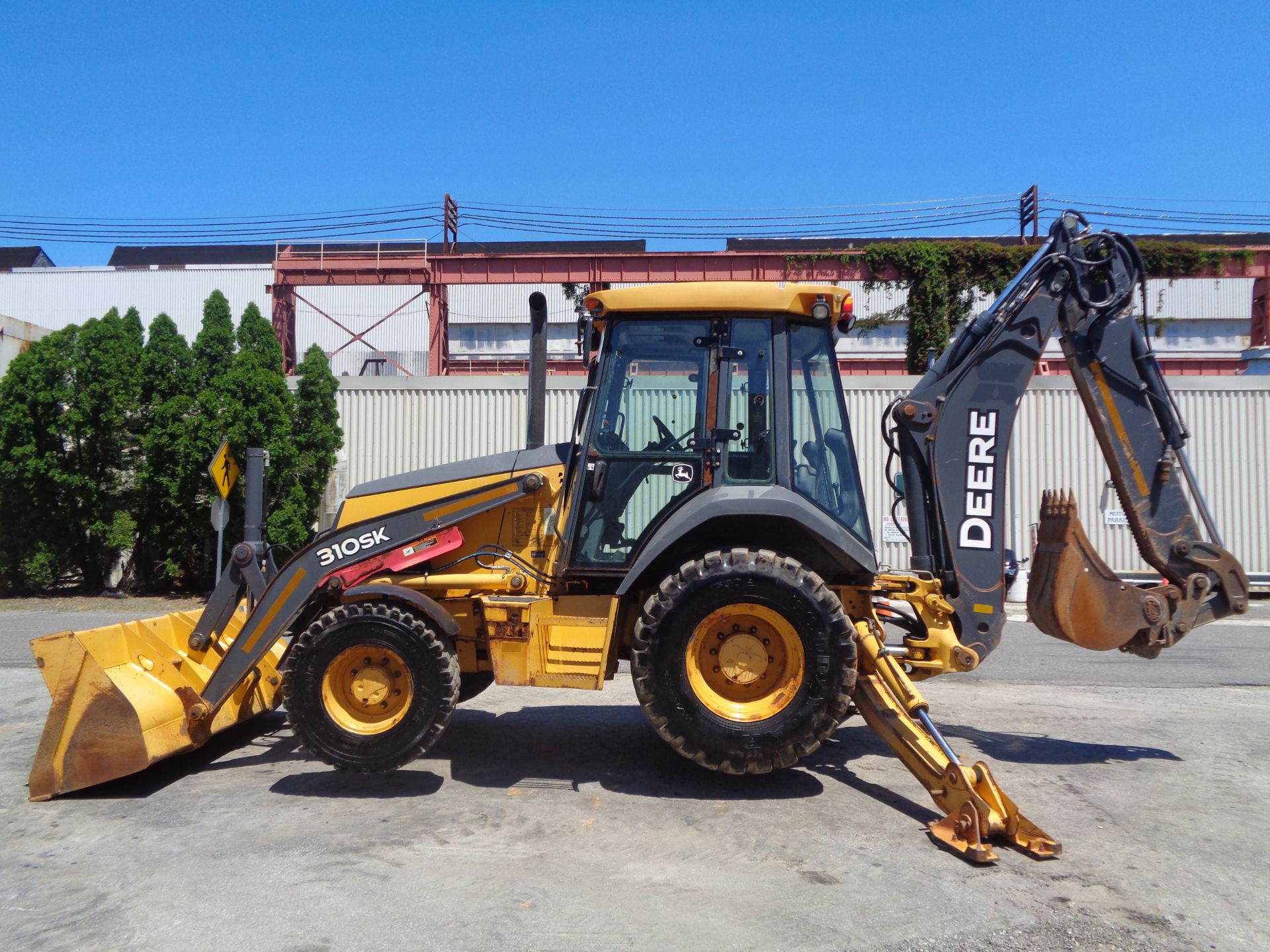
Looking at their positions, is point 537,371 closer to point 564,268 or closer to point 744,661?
point 744,661

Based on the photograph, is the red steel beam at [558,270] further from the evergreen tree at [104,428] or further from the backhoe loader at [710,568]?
the backhoe loader at [710,568]

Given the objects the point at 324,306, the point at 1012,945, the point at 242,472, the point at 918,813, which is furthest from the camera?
the point at 324,306

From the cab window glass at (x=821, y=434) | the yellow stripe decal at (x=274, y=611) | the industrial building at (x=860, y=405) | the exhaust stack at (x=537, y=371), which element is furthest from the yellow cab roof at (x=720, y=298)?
the industrial building at (x=860, y=405)

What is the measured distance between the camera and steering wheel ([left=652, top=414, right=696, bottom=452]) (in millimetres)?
5285

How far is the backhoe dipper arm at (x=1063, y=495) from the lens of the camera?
569 centimetres

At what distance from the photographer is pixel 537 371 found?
5.85m

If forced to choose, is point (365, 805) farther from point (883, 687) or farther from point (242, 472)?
point (242, 472)

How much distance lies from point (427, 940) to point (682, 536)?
2.42 meters

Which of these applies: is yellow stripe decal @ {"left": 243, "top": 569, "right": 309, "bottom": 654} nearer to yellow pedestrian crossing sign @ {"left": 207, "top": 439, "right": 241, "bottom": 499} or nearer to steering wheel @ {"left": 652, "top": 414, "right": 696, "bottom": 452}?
steering wheel @ {"left": 652, "top": 414, "right": 696, "bottom": 452}

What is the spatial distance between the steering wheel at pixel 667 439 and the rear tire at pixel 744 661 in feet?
2.23

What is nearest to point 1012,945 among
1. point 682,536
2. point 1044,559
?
point 682,536

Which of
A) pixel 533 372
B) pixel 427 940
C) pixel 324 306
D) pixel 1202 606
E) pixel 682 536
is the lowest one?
pixel 427 940

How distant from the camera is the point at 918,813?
4824mm

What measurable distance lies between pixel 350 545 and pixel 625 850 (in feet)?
7.85
